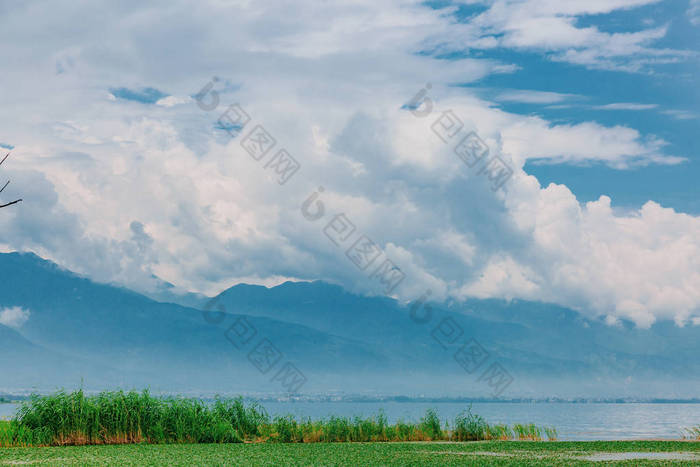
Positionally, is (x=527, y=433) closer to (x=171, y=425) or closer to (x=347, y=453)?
(x=347, y=453)

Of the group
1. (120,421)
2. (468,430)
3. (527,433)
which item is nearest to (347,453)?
(120,421)

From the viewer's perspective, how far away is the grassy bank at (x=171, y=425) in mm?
23547

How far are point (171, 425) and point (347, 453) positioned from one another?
6412mm

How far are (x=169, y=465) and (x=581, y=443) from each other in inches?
557

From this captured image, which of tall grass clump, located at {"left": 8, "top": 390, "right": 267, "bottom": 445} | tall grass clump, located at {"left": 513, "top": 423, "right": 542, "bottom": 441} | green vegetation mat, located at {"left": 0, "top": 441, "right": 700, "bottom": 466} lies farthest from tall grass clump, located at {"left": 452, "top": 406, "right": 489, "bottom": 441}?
tall grass clump, located at {"left": 8, "top": 390, "right": 267, "bottom": 445}

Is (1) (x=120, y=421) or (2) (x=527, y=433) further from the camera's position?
(2) (x=527, y=433)

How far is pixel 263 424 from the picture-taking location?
2570 cm

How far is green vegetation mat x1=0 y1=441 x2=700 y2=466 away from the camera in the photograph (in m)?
18.8

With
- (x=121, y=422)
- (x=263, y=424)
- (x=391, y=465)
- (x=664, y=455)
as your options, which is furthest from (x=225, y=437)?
(x=664, y=455)

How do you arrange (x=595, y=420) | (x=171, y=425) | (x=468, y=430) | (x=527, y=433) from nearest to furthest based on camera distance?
(x=171, y=425), (x=468, y=430), (x=527, y=433), (x=595, y=420)

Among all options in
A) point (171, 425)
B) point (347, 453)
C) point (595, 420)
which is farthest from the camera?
point (595, 420)

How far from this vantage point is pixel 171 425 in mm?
24547

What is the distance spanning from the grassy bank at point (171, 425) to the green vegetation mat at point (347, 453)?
1124 millimetres

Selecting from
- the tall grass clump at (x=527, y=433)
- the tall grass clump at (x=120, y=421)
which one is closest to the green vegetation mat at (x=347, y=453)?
the tall grass clump at (x=120, y=421)
